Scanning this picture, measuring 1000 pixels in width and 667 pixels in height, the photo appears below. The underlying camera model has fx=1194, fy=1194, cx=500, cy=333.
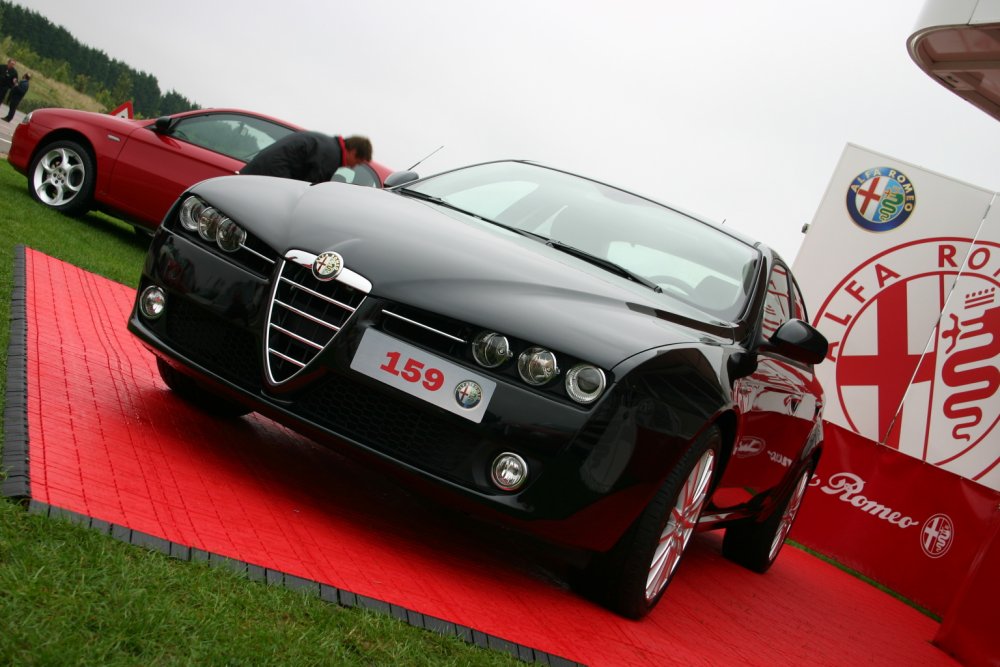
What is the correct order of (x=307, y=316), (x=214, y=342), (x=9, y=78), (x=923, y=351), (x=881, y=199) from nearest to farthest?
(x=307, y=316) < (x=214, y=342) < (x=923, y=351) < (x=881, y=199) < (x=9, y=78)

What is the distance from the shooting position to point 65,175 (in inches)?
454

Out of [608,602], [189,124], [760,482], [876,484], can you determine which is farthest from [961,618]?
[189,124]

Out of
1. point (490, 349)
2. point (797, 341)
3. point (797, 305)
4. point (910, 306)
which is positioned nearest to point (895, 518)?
point (910, 306)

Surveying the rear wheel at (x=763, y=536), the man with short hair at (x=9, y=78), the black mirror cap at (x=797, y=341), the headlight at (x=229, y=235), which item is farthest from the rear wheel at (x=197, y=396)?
the man with short hair at (x=9, y=78)

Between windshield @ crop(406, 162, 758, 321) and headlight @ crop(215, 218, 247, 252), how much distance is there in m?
1.27

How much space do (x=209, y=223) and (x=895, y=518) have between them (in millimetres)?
6680

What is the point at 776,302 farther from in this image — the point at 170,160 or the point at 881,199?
the point at 170,160

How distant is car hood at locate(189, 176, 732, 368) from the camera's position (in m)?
3.80

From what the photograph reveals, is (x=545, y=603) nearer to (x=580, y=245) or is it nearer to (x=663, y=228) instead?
(x=580, y=245)

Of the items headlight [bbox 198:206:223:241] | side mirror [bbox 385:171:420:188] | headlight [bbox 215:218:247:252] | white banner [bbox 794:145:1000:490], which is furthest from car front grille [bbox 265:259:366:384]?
white banner [bbox 794:145:1000:490]

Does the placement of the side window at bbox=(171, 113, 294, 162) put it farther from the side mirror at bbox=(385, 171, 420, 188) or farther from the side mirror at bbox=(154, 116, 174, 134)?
the side mirror at bbox=(385, 171, 420, 188)

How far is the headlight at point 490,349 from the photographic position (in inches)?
148

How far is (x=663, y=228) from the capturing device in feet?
17.5

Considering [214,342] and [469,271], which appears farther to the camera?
[214,342]
